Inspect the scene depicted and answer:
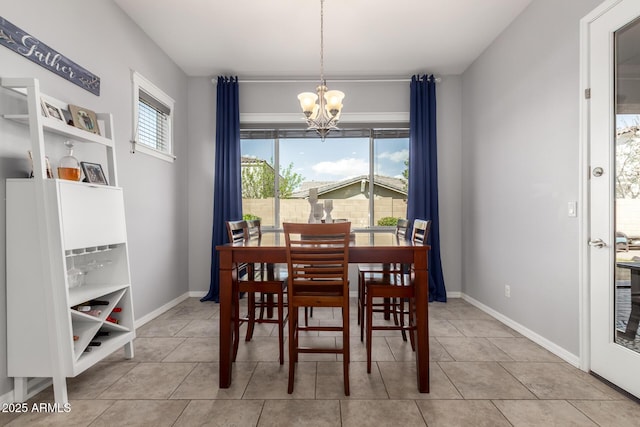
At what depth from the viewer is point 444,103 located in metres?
4.32

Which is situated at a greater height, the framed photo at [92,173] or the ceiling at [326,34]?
the ceiling at [326,34]

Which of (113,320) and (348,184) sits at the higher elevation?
(348,184)

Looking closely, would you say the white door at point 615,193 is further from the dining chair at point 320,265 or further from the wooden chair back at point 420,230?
the dining chair at point 320,265

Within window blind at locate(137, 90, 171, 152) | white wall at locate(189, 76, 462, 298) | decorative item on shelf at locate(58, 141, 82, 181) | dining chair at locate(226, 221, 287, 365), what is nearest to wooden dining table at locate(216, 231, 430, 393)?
dining chair at locate(226, 221, 287, 365)

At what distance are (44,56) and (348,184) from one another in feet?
10.9

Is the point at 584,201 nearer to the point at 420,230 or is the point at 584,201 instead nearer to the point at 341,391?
the point at 420,230

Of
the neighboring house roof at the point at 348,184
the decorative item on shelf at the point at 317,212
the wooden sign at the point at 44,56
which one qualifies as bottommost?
the decorative item on shelf at the point at 317,212

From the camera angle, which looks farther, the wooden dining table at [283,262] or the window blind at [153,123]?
the window blind at [153,123]

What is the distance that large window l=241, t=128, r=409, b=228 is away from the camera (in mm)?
4535

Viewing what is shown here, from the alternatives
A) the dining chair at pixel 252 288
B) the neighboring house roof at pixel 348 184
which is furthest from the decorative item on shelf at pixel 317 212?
the neighboring house roof at pixel 348 184

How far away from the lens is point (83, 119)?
2225 millimetres

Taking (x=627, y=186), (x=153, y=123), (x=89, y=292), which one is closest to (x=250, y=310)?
(x=89, y=292)

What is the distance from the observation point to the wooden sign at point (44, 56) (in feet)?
6.15

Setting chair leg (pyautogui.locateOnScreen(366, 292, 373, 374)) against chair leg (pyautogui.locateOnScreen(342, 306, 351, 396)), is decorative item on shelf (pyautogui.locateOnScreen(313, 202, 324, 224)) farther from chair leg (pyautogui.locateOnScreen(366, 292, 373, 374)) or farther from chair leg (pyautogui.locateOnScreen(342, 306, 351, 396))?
chair leg (pyautogui.locateOnScreen(342, 306, 351, 396))
